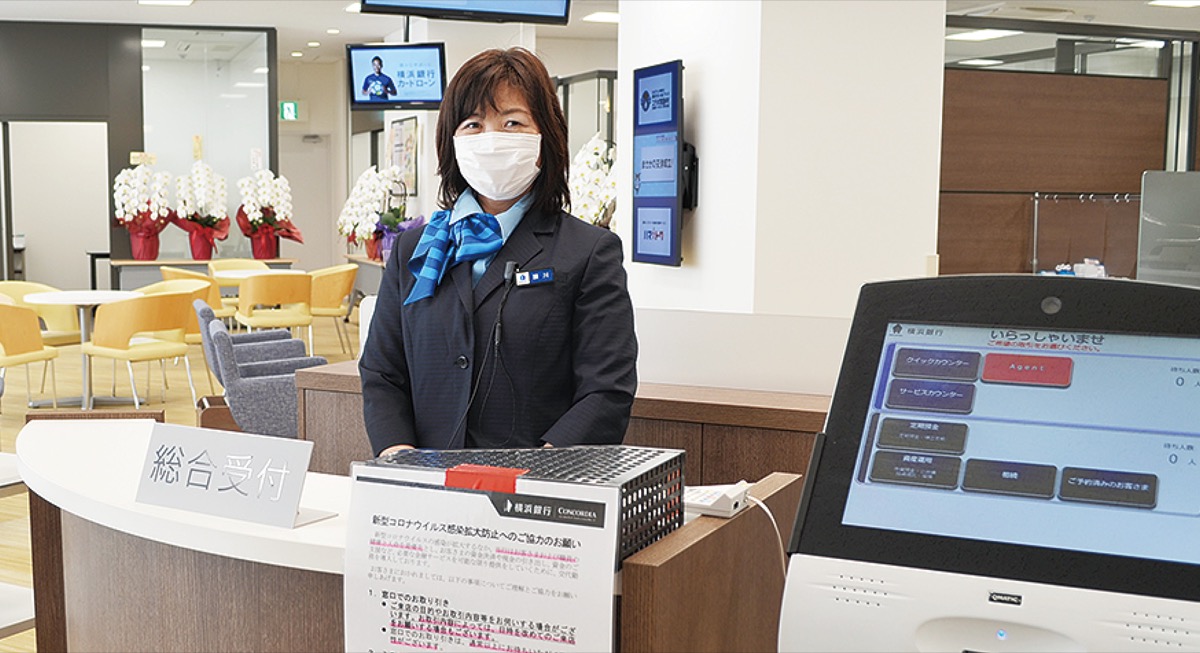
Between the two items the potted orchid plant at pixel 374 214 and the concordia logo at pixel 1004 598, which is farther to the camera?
the potted orchid plant at pixel 374 214

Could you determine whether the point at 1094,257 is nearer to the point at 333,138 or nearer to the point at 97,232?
the point at 97,232

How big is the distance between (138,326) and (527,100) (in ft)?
22.7

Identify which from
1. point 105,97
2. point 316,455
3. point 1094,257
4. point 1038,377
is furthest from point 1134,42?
point 105,97

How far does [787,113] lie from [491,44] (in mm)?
Answer: 6641

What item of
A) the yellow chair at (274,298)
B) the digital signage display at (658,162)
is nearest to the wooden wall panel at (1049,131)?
the digital signage display at (658,162)

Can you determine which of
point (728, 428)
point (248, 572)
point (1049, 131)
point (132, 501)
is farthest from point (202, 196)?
point (248, 572)

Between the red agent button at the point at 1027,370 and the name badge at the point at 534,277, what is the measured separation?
51.8 inches

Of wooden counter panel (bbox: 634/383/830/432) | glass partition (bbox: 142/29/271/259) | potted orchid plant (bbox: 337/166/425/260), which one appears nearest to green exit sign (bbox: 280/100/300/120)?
glass partition (bbox: 142/29/271/259)

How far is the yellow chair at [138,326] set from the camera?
8.43m

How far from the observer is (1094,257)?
6.72 meters

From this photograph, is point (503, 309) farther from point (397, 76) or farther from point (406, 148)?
point (406, 148)

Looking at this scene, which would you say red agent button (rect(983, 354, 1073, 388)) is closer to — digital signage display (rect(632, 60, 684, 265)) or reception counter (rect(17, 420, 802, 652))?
reception counter (rect(17, 420, 802, 652))

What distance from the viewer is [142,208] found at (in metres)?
12.9

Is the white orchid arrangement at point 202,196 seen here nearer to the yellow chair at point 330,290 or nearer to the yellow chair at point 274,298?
the yellow chair at point 330,290
